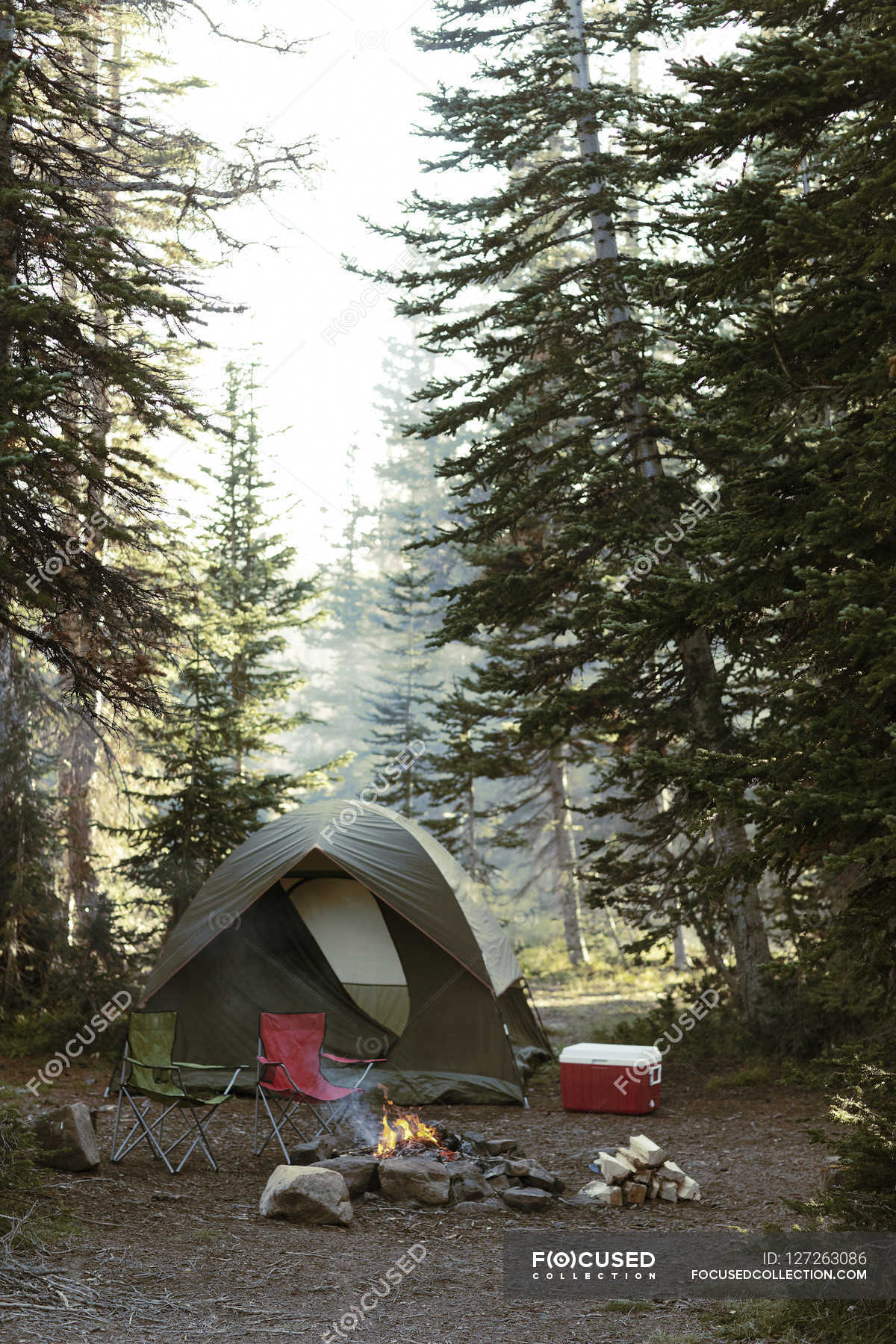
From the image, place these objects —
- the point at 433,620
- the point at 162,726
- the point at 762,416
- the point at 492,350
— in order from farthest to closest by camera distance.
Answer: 1. the point at 433,620
2. the point at 162,726
3. the point at 492,350
4. the point at 762,416

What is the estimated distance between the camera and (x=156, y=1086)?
642 cm

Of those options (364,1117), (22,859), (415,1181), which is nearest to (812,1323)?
(415,1181)

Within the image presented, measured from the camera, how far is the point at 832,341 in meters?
4.18

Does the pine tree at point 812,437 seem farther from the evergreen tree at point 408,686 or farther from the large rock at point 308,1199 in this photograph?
the evergreen tree at point 408,686

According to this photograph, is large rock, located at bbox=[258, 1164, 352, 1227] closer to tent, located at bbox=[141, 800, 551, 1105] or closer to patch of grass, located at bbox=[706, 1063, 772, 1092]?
tent, located at bbox=[141, 800, 551, 1105]

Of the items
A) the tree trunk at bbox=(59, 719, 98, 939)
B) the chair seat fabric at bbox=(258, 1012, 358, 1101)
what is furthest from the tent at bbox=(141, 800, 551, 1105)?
the tree trunk at bbox=(59, 719, 98, 939)

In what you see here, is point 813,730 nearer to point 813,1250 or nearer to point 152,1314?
point 813,1250

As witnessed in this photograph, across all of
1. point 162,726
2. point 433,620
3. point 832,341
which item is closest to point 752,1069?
point 832,341

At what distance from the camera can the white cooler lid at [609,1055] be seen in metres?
8.11

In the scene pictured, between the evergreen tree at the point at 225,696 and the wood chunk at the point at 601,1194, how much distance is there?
178 inches

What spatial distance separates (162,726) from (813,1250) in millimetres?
9838

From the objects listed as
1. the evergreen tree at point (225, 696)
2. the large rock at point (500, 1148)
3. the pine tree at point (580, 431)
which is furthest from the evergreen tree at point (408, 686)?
the large rock at point (500, 1148)

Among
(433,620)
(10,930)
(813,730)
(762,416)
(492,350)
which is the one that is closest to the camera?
(813,730)

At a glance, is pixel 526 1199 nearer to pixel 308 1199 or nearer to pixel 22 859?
pixel 308 1199
